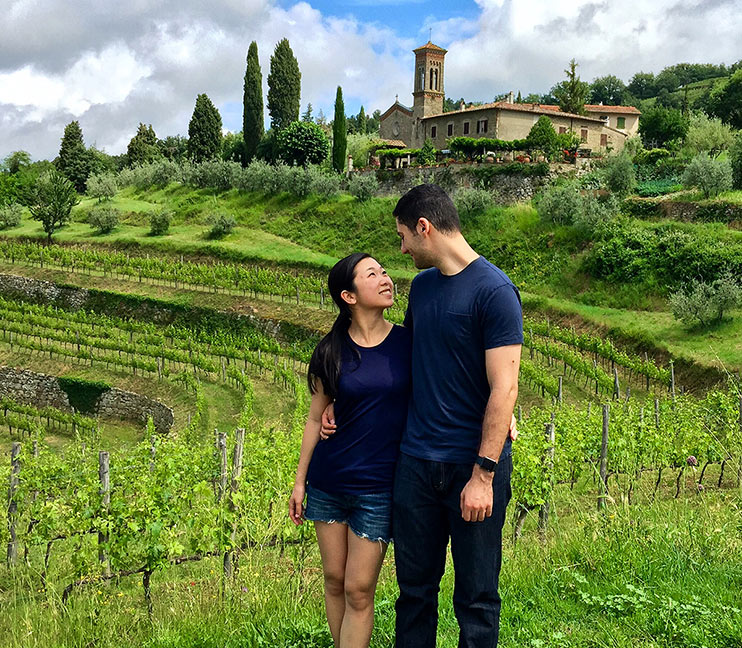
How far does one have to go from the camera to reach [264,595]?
4.45 m

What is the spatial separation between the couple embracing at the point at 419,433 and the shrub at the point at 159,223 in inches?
1664

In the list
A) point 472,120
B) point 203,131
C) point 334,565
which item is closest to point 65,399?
point 334,565

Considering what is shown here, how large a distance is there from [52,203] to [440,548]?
1872 inches

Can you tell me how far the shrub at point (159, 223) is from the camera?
Answer: 143 ft

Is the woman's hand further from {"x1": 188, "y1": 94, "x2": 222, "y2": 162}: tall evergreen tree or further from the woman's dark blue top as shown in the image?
{"x1": 188, "y1": 94, "x2": 222, "y2": 162}: tall evergreen tree

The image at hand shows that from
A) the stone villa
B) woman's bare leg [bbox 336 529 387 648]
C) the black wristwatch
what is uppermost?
the stone villa

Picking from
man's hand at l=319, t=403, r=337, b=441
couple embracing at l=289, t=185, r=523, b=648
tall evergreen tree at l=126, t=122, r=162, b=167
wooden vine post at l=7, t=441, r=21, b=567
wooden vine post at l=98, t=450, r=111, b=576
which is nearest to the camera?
couple embracing at l=289, t=185, r=523, b=648

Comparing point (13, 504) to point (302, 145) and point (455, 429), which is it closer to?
point (455, 429)

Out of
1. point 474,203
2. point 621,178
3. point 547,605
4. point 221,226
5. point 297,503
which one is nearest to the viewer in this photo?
point 297,503

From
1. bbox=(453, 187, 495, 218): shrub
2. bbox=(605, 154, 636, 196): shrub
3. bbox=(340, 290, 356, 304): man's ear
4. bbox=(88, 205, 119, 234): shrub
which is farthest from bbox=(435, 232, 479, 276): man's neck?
bbox=(88, 205, 119, 234): shrub

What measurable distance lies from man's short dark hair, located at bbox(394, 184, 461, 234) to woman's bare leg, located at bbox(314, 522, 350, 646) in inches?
63.1

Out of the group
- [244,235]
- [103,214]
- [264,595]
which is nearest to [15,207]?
[103,214]

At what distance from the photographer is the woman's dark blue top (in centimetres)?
356

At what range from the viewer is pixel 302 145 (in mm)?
52250
